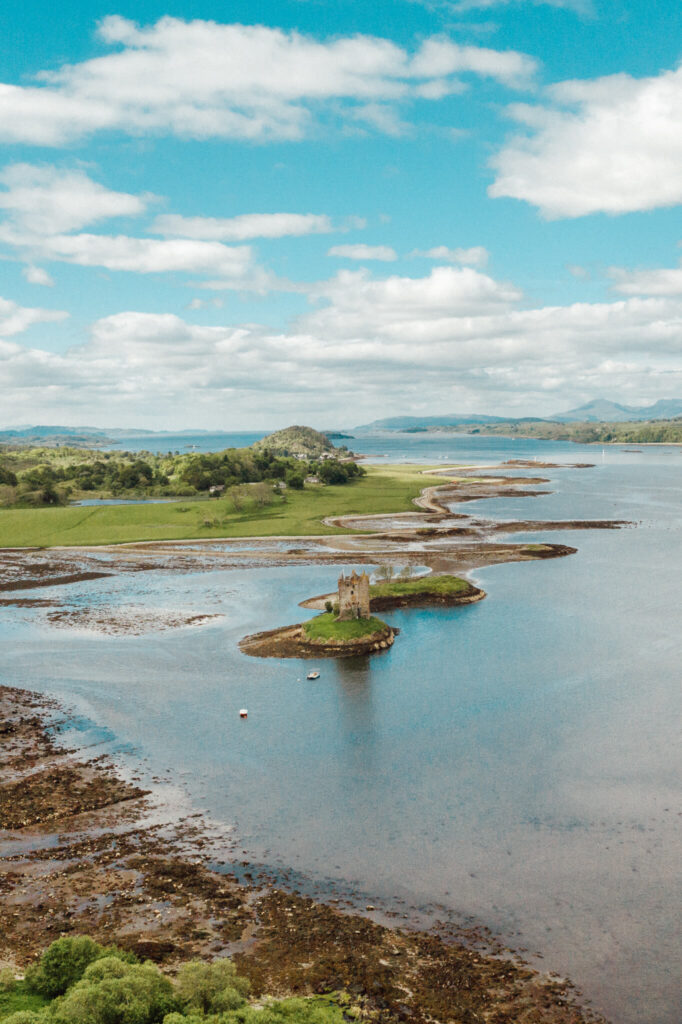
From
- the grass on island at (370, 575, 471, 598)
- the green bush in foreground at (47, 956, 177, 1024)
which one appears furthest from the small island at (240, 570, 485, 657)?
the green bush in foreground at (47, 956, 177, 1024)

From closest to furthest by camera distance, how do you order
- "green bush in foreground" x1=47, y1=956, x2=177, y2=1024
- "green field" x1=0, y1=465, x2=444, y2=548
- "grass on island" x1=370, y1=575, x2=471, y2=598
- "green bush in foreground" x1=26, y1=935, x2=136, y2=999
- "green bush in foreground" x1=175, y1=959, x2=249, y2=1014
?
"green bush in foreground" x1=47, y1=956, x2=177, y2=1024 < "green bush in foreground" x1=175, y1=959, x2=249, y2=1014 < "green bush in foreground" x1=26, y1=935, x2=136, y2=999 < "grass on island" x1=370, y1=575, x2=471, y2=598 < "green field" x1=0, y1=465, x2=444, y2=548

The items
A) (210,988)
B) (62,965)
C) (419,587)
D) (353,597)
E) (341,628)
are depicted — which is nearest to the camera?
(210,988)

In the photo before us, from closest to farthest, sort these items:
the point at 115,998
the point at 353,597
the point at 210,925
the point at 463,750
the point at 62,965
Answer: the point at 115,998 → the point at 62,965 → the point at 210,925 → the point at 463,750 → the point at 353,597

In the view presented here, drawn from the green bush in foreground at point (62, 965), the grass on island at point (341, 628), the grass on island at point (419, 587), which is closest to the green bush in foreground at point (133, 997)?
the green bush in foreground at point (62, 965)

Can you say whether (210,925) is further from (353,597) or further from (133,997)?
(353,597)

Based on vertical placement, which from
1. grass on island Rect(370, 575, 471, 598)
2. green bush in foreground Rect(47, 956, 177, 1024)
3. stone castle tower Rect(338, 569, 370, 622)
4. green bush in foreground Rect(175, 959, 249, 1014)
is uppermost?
stone castle tower Rect(338, 569, 370, 622)

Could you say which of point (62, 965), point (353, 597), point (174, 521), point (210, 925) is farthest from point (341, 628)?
point (174, 521)

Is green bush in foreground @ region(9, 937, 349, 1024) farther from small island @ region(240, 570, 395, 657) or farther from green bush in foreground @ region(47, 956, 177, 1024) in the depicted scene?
small island @ region(240, 570, 395, 657)
